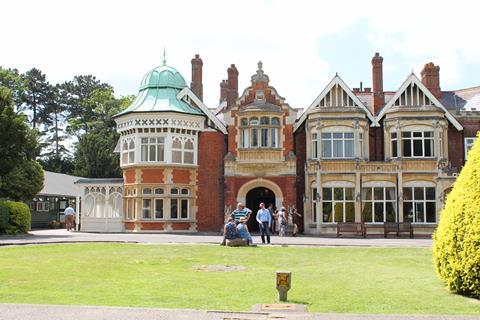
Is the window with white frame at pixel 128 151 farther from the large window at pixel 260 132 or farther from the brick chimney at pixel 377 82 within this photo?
the brick chimney at pixel 377 82

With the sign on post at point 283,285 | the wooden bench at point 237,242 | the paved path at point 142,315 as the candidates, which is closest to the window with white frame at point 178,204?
the wooden bench at point 237,242

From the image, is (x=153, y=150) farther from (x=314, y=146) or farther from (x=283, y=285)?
(x=283, y=285)

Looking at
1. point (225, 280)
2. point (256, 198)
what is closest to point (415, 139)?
point (256, 198)

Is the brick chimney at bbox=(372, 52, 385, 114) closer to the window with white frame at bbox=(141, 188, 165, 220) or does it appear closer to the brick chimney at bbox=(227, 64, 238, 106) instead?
the brick chimney at bbox=(227, 64, 238, 106)

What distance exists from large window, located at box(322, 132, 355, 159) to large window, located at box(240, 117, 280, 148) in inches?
117

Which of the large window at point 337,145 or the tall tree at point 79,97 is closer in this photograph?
the large window at point 337,145

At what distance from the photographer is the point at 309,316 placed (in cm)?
859

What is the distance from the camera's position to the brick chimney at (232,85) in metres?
38.9

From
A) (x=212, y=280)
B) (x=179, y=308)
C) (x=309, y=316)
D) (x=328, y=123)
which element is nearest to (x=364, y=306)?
(x=309, y=316)

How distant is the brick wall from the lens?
→ 36594 mm

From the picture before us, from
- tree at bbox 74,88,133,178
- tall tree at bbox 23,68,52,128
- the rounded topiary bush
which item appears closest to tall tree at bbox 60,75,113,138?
tall tree at bbox 23,68,52,128

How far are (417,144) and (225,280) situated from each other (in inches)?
1006

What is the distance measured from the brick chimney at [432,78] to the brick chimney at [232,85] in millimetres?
12554

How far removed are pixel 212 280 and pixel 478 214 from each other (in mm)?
5458
